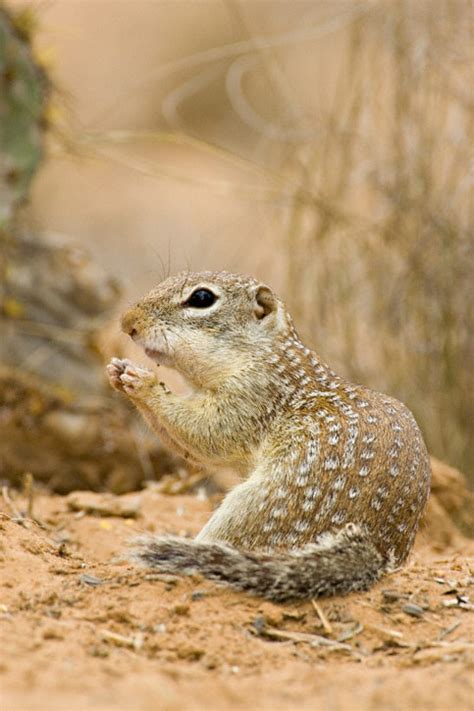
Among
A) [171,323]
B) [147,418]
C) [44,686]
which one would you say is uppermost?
[171,323]

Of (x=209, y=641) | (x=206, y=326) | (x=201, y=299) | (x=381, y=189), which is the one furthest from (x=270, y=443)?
(x=381, y=189)

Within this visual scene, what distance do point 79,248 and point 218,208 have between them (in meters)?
8.03

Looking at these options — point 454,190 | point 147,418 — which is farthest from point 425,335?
point 147,418

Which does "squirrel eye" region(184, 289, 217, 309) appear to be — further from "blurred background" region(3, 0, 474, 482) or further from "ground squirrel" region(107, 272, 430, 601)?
"blurred background" region(3, 0, 474, 482)

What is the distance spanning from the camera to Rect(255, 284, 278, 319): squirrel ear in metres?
4.27

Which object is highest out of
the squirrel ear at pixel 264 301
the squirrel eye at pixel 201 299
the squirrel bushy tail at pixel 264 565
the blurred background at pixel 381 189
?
the blurred background at pixel 381 189

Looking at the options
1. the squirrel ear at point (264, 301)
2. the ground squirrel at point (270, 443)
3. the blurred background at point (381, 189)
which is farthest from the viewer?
the blurred background at point (381, 189)

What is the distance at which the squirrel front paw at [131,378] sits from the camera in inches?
161

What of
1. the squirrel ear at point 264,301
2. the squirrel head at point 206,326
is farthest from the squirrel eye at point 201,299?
the squirrel ear at point 264,301

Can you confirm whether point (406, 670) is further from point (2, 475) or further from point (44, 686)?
point (2, 475)

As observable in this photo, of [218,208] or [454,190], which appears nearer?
[454,190]

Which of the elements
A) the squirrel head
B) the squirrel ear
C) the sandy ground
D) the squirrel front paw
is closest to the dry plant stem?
the sandy ground

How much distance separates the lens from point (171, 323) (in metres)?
4.12

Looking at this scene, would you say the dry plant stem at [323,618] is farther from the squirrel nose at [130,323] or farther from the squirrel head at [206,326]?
the squirrel nose at [130,323]
